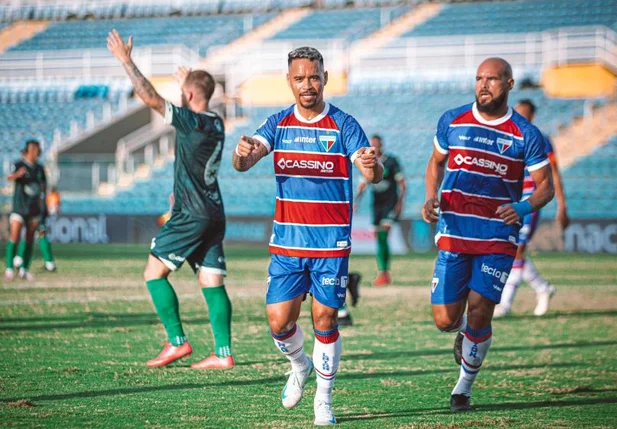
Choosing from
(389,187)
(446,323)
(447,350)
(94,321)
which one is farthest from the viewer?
(389,187)

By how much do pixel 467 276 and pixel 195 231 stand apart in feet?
8.08

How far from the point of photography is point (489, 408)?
6.50 meters

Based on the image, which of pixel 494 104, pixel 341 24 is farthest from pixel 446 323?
pixel 341 24

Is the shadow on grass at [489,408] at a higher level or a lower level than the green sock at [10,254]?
higher

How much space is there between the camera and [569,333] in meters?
10.6

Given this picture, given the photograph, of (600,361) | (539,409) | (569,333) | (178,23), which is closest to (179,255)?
(539,409)

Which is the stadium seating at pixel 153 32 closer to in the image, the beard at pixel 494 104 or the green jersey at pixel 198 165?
the green jersey at pixel 198 165

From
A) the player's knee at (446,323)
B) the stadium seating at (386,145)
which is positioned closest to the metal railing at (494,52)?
the stadium seating at (386,145)

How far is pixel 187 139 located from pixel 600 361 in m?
4.13

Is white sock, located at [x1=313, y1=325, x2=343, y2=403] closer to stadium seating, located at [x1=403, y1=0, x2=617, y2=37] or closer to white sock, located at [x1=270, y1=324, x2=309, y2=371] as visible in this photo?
white sock, located at [x1=270, y1=324, x2=309, y2=371]

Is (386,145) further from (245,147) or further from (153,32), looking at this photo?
(245,147)

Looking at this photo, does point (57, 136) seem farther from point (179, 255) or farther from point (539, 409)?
point (539, 409)

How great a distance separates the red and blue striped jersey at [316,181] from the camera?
601cm

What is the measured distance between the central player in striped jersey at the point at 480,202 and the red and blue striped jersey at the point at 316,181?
77 centimetres
